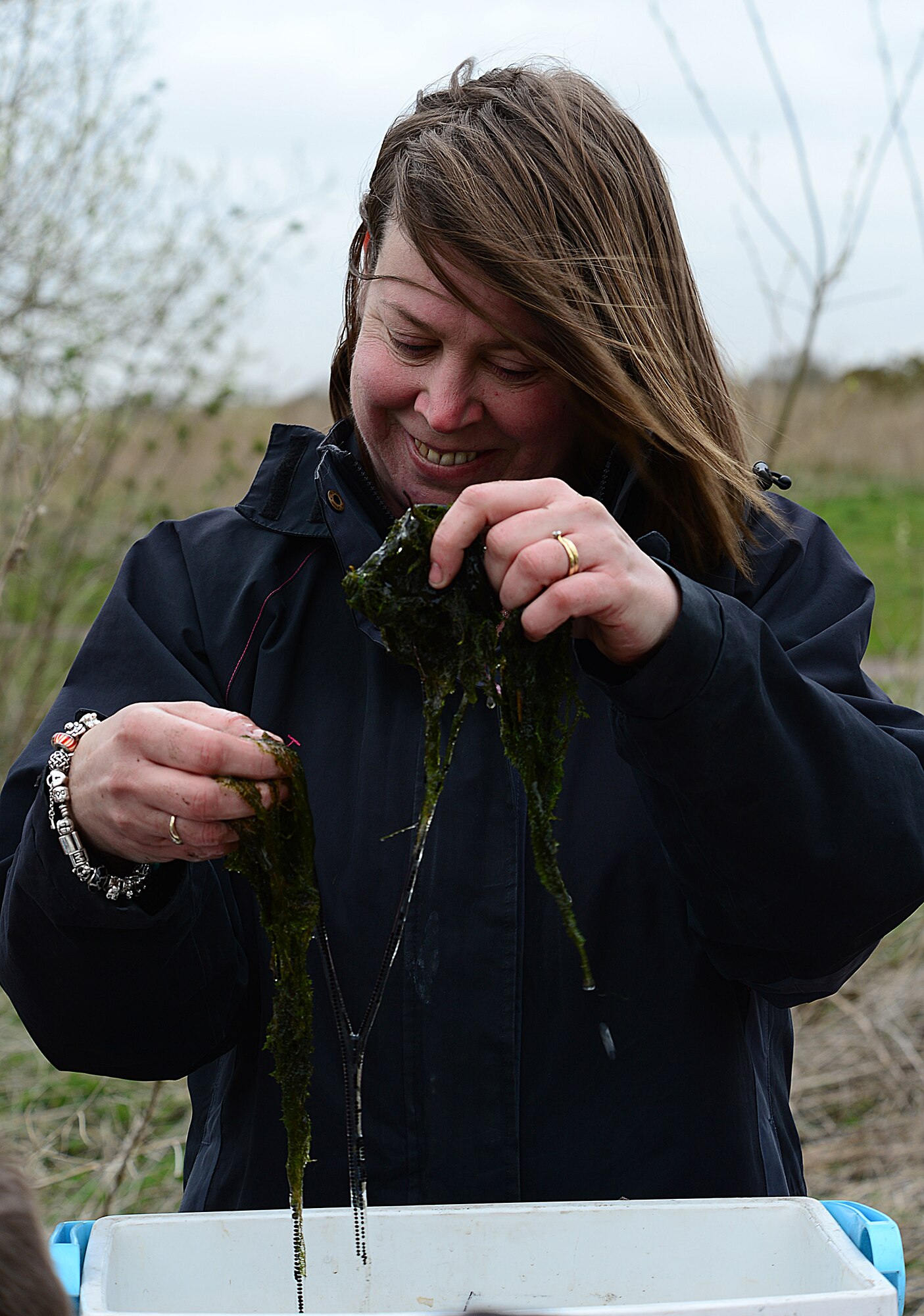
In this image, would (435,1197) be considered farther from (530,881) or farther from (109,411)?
(109,411)

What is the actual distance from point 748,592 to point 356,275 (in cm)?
89

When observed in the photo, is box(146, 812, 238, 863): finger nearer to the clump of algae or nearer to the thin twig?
the clump of algae

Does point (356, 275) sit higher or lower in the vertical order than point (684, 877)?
higher

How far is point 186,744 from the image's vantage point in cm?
146

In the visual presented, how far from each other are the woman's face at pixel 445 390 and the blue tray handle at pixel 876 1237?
121 centimetres

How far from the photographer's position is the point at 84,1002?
1.72 meters

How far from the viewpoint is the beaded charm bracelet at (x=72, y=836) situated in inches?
61.6

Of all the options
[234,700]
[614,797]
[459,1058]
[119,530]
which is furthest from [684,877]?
[119,530]

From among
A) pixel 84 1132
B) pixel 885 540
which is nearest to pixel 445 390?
pixel 84 1132

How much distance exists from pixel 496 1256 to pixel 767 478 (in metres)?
1.28

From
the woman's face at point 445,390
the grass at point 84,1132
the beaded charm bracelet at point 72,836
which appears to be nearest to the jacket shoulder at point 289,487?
the woman's face at point 445,390

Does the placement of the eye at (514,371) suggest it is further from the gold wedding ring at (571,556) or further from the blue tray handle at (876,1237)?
the blue tray handle at (876,1237)

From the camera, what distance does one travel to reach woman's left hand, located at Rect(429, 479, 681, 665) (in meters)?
1.43

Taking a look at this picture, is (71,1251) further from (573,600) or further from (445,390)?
(445,390)
